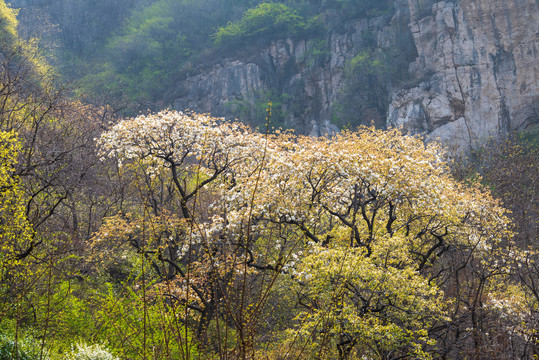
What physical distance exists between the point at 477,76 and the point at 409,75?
242 inches

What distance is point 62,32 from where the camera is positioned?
171 ft

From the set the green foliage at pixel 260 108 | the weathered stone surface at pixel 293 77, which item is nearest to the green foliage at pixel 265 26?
the weathered stone surface at pixel 293 77

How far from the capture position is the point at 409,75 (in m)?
38.6

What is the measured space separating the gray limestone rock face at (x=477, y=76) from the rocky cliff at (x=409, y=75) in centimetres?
8

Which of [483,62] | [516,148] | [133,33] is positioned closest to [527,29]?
[483,62]

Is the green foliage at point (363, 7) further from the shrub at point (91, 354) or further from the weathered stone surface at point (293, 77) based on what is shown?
the shrub at point (91, 354)

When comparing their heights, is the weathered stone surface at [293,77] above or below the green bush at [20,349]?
below

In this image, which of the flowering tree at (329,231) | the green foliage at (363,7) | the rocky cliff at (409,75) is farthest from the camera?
the green foliage at (363,7)

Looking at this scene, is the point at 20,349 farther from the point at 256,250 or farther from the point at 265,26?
the point at 265,26

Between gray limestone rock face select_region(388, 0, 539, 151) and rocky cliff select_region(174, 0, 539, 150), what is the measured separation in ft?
0.26

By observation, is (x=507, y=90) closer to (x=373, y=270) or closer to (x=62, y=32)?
(x=373, y=270)

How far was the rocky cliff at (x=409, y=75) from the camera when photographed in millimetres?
33562

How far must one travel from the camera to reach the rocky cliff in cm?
3356

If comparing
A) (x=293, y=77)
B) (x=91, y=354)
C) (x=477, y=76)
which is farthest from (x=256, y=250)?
(x=293, y=77)
